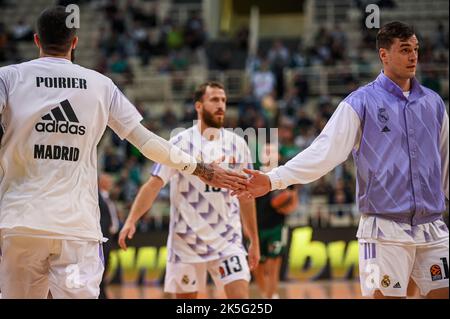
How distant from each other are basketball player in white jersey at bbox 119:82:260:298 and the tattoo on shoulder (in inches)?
70.5

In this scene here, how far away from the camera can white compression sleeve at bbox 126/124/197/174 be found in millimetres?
5594

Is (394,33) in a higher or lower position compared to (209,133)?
higher

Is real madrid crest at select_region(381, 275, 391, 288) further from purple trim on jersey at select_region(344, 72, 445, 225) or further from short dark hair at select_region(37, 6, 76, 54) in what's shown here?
short dark hair at select_region(37, 6, 76, 54)

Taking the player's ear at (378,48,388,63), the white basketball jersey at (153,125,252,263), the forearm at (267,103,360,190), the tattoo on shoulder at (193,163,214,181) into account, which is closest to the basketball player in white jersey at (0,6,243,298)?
the tattoo on shoulder at (193,163,214,181)

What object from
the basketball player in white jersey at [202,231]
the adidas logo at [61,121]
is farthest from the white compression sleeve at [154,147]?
the basketball player in white jersey at [202,231]

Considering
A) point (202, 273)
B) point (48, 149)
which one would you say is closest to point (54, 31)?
point (48, 149)

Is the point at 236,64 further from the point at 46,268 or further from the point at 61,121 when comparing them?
the point at 46,268

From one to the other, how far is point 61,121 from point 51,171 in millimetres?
331

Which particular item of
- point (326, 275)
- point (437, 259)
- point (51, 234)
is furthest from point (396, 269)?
point (326, 275)

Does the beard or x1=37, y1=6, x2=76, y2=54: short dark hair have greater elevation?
x1=37, y1=6, x2=76, y2=54: short dark hair

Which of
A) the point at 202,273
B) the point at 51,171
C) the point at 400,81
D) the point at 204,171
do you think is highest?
the point at 400,81

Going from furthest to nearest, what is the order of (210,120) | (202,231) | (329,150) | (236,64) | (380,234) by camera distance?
(236,64), (210,120), (202,231), (329,150), (380,234)

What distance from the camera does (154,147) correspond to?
5660 mm

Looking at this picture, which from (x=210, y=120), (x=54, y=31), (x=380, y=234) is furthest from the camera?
(x=210, y=120)
